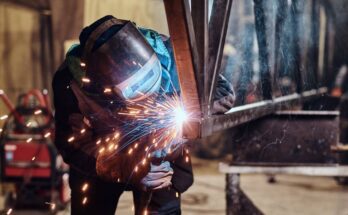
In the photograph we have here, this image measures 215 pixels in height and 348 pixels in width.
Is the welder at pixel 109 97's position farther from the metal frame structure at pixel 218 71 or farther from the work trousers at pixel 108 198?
the metal frame structure at pixel 218 71

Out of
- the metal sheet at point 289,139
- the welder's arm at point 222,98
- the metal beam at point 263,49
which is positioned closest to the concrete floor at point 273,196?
the metal sheet at point 289,139

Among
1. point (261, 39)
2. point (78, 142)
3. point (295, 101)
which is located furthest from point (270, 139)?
point (78, 142)

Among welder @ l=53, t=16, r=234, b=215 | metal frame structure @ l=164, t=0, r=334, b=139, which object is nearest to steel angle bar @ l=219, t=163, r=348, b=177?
welder @ l=53, t=16, r=234, b=215

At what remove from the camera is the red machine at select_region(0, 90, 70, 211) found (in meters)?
4.67

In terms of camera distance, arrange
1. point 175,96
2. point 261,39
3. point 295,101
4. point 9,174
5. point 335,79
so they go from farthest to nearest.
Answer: point 335,79
point 9,174
point 295,101
point 261,39
point 175,96

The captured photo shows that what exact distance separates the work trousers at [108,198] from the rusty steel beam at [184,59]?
0.84 meters

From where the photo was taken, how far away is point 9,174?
4758 mm

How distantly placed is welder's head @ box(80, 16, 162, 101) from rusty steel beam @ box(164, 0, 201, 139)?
392 mm

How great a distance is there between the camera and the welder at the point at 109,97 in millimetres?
2234

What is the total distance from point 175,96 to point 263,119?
4.23 ft

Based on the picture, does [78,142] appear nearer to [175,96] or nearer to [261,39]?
[175,96]

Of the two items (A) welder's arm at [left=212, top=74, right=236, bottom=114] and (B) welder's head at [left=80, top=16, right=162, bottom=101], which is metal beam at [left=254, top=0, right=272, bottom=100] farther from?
(B) welder's head at [left=80, top=16, right=162, bottom=101]

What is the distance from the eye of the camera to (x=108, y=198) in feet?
9.05

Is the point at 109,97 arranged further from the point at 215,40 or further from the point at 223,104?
the point at 215,40
